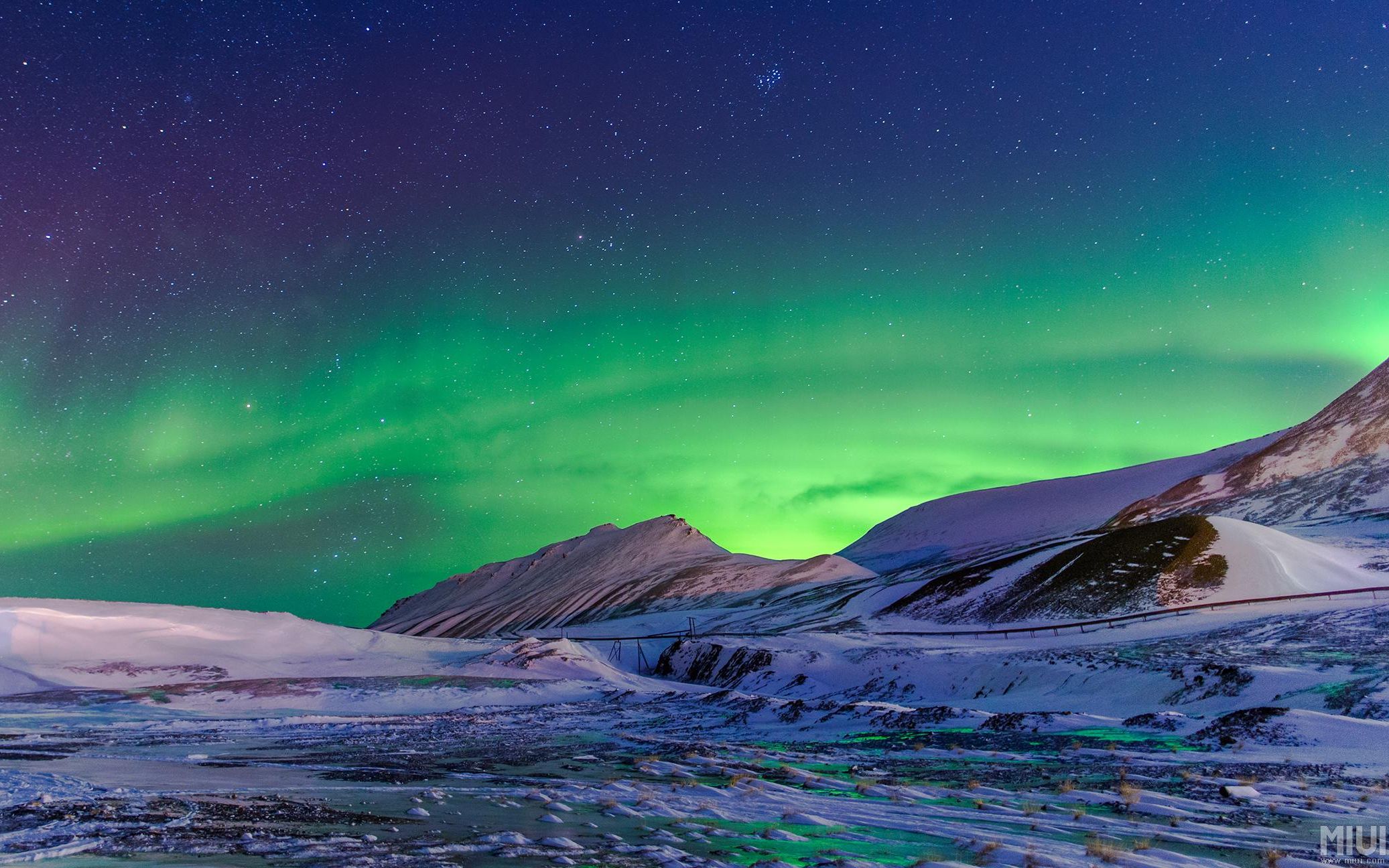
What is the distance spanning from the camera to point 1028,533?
16525 centimetres

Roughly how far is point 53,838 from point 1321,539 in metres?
78.5

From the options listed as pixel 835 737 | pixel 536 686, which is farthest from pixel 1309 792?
pixel 536 686

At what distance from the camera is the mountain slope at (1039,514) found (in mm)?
159750

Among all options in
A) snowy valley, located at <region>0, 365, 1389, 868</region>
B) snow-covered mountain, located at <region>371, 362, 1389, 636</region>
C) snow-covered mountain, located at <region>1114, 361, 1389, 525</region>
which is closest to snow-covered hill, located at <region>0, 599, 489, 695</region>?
snowy valley, located at <region>0, 365, 1389, 868</region>

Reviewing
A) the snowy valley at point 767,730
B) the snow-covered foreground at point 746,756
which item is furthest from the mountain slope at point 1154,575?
the snow-covered foreground at point 746,756

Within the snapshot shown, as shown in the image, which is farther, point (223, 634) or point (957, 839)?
point (223, 634)

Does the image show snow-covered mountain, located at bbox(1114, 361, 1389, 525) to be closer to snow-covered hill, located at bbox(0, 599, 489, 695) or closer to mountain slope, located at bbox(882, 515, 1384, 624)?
mountain slope, located at bbox(882, 515, 1384, 624)

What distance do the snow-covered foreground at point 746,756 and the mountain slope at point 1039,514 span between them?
398ft

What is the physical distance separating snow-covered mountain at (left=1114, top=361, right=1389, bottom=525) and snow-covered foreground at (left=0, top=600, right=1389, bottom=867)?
70.5 m

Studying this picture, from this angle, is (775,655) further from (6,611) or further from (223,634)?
(6,611)

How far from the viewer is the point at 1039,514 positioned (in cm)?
17800

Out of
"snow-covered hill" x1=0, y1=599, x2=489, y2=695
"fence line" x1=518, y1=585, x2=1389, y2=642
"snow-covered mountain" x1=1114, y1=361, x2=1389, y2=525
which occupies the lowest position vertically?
"fence line" x1=518, y1=585, x2=1389, y2=642

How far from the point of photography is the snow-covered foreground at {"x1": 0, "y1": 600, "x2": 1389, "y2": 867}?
9562 mm

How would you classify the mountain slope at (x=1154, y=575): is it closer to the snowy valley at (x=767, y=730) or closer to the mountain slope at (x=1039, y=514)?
the snowy valley at (x=767, y=730)
